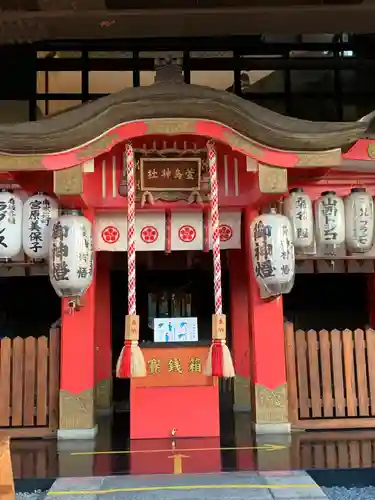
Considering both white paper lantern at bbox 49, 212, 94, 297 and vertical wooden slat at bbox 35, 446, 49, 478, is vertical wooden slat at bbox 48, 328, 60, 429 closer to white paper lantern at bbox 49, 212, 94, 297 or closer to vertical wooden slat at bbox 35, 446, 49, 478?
vertical wooden slat at bbox 35, 446, 49, 478

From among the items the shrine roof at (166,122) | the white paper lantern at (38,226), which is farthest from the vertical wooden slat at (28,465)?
the shrine roof at (166,122)

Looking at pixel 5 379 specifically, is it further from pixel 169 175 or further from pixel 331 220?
pixel 331 220

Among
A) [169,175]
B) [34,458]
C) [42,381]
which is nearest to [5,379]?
[42,381]

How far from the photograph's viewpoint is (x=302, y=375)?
7125mm

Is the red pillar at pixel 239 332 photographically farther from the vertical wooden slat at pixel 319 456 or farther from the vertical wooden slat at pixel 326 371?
the vertical wooden slat at pixel 319 456

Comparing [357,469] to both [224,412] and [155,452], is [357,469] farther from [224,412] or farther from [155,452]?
[224,412]

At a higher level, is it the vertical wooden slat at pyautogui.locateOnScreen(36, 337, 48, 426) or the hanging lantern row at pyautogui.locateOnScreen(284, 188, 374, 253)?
the hanging lantern row at pyautogui.locateOnScreen(284, 188, 374, 253)

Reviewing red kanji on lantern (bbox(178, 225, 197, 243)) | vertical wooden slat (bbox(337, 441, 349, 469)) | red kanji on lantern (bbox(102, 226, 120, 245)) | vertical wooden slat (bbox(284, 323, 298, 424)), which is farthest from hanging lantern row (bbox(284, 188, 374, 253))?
vertical wooden slat (bbox(337, 441, 349, 469))

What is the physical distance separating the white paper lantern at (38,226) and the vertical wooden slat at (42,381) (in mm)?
1220

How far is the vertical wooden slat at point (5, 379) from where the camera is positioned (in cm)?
695

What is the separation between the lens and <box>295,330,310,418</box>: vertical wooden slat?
7062 millimetres

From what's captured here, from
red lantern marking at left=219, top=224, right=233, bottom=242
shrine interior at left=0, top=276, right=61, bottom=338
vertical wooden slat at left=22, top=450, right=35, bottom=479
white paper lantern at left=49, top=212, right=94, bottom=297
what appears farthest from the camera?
shrine interior at left=0, top=276, right=61, bottom=338

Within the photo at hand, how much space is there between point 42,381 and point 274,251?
341cm

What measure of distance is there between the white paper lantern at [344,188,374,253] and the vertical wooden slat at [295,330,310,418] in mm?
1395
